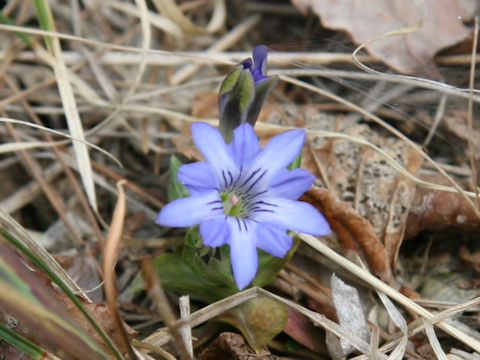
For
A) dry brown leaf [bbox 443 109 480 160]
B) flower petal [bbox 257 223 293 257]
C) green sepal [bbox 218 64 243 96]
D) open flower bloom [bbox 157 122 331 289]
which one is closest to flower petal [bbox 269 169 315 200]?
open flower bloom [bbox 157 122 331 289]

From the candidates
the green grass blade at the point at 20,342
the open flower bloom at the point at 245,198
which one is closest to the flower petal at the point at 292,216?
the open flower bloom at the point at 245,198

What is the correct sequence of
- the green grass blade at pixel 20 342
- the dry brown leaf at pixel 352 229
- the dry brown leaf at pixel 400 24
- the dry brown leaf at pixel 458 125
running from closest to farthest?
the green grass blade at pixel 20 342, the dry brown leaf at pixel 352 229, the dry brown leaf at pixel 458 125, the dry brown leaf at pixel 400 24

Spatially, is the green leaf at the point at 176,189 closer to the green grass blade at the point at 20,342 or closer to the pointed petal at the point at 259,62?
the pointed petal at the point at 259,62

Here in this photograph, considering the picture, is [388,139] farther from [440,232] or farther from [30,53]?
[30,53]

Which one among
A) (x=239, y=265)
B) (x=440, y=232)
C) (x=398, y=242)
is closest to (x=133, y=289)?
(x=239, y=265)

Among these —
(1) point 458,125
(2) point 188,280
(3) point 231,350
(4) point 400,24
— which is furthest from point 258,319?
(4) point 400,24

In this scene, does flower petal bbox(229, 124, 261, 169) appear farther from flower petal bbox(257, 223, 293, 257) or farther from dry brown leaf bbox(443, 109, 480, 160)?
dry brown leaf bbox(443, 109, 480, 160)

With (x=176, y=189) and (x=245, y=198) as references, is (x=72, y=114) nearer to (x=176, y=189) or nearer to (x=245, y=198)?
(x=176, y=189)
